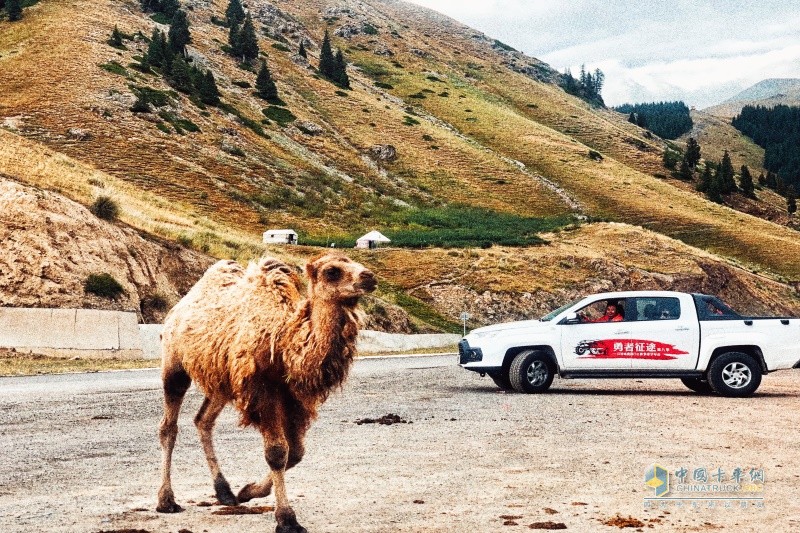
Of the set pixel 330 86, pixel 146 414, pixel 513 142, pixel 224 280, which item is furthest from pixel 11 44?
pixel 224 280

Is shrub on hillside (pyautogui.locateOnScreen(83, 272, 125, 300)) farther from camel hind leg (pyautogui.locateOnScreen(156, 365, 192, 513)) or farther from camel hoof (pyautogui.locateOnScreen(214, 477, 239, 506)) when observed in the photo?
camel hoof (pyautogui.locateOnScreen(214, 477, 239, 506))

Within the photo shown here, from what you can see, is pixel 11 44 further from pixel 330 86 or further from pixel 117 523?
→ pixel 117 523

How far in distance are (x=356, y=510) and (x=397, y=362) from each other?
19308mm

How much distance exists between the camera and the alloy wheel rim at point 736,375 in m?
16.0

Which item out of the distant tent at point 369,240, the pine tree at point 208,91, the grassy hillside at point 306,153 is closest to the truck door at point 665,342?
the grassy hillside at point 306,153

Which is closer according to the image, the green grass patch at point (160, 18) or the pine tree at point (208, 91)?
the pine tree at point (208, 91)

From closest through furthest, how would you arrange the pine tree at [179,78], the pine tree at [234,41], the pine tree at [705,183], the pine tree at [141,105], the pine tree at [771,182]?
the pine tree at [141,105] < the pine tree at [179,78] < the pine tree at [234,41] < the pine tree at [705,183] < the pine tree at [771,182]

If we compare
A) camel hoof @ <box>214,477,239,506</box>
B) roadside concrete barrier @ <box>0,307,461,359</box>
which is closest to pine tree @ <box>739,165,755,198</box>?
roadside concrete barrier @ <box>0,307,461,359</box>

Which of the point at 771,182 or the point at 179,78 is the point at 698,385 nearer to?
the point at 179,78

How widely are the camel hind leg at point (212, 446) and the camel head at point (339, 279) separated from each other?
157cm

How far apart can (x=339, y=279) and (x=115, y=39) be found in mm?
86004

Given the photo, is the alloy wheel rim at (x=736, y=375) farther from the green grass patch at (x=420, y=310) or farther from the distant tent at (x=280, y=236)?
the distant tent at (x=280, y=236)

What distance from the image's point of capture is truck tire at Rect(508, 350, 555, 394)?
16.1 meters

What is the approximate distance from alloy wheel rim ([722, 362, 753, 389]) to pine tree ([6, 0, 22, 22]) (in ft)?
284
